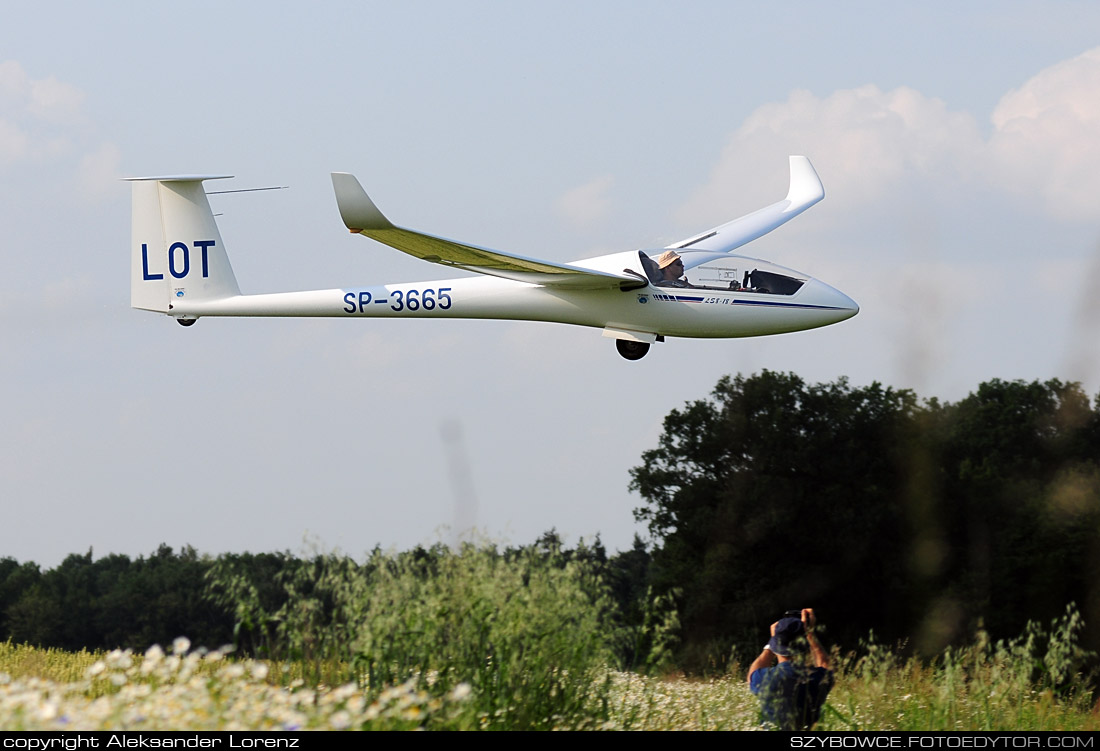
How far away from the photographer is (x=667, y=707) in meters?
10.1

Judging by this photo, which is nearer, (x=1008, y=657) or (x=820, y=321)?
(x=1008, y=657)

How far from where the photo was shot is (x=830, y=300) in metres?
16.9

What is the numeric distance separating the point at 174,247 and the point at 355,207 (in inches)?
285

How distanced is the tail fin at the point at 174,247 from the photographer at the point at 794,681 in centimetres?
1359

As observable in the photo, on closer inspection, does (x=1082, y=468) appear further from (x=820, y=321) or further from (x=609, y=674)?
(x=609, y=674)

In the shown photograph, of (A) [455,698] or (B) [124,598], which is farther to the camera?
(B) [124,598]

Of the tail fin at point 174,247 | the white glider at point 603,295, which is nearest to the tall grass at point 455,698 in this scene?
the white glider at point 603,295

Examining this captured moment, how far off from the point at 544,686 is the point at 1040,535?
35419mm

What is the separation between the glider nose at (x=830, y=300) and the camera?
55.3ft

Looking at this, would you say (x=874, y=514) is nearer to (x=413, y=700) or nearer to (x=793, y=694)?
(x=793, y=694)

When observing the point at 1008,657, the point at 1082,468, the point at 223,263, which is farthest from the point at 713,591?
the point at 1008,657

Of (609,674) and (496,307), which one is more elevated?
(496,307)

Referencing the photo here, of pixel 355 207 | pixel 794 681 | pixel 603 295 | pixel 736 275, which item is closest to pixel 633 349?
pixel 603 295

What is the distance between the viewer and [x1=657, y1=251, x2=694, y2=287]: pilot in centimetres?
1703
